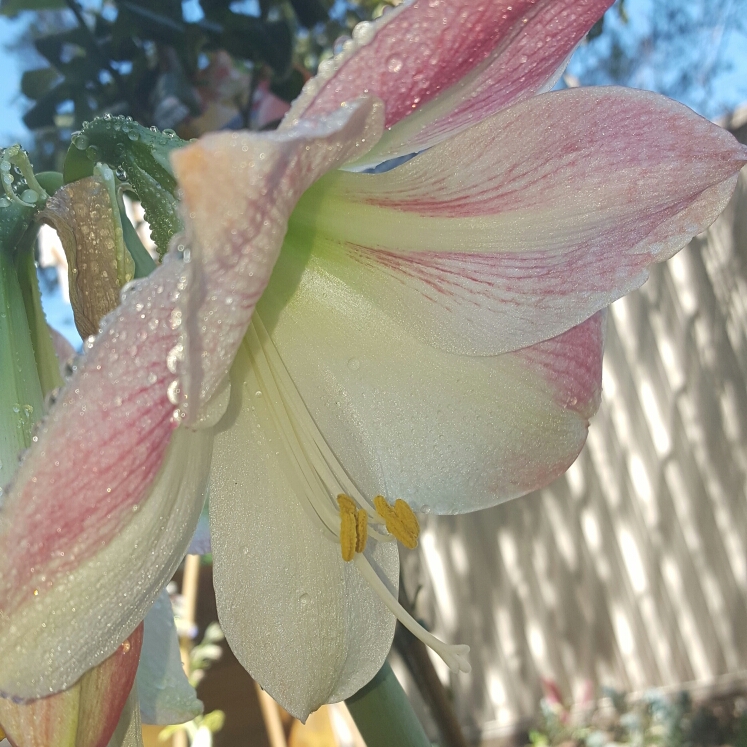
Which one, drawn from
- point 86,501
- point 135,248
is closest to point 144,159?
point 135,248

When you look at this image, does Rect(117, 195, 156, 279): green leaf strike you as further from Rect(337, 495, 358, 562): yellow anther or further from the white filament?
Rect(337, 495, 358, 562): yellow anther

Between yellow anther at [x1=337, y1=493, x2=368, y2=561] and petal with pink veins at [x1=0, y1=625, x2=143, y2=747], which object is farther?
yellow anther at [x1=337, y1=493, x2=368, y2=561]

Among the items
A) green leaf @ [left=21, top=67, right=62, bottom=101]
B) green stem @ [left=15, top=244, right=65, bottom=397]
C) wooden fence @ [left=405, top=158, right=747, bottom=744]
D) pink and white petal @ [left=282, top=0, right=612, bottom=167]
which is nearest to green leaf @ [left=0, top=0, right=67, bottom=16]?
green leaf @ [left=21, top=67, right=62, bottom=101]

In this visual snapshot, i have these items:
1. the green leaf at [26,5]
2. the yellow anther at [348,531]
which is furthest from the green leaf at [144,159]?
the green leaf at [26,5]

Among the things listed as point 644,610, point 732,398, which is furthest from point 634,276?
point 644,610

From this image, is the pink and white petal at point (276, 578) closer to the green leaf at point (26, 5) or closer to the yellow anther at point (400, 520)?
the yellow anther at point (400, 520)

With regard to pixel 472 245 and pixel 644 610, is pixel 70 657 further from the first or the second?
pixel 644 610

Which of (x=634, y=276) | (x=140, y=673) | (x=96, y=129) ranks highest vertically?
(x=96, y=129)
